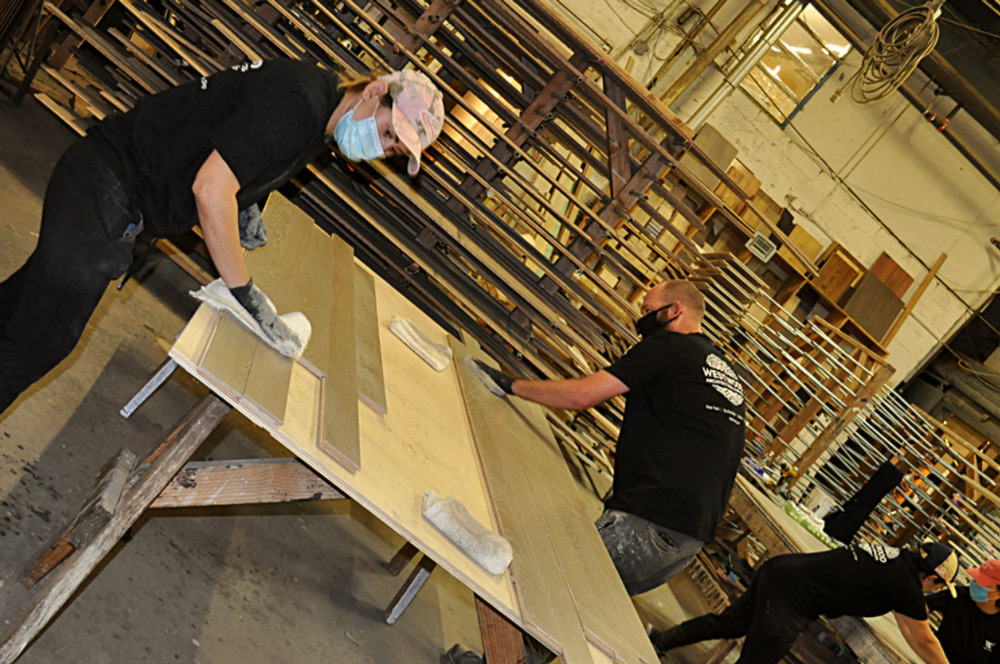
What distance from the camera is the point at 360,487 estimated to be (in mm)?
2160

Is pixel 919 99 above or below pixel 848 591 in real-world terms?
above

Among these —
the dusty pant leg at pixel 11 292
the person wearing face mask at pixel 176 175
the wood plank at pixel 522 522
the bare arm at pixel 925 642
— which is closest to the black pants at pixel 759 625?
the bare arm at pixel 925 642

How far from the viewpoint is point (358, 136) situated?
2.40m

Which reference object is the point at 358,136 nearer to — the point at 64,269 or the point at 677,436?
the point at 64,269

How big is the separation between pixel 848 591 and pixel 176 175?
4033 millimetres

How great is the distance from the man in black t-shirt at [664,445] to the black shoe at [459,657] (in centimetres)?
71

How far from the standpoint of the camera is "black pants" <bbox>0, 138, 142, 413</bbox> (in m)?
2.20

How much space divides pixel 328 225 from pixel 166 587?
310 cm

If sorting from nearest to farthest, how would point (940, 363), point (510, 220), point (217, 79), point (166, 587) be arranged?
point (217, 79) < point (166, 587) < point (510, 220) < point (940, 363)

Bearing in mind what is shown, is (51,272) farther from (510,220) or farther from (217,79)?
(510,220)

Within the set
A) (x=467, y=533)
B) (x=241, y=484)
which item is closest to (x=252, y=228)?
(x=241, y=484)

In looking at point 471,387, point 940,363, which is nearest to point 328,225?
point 471,387

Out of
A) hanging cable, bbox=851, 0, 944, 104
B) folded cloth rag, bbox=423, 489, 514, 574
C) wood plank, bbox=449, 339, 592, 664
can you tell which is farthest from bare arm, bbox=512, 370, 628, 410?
hanging cable, bbox=851, 0, 944, 104

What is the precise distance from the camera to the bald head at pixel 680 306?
3990 millimetres
